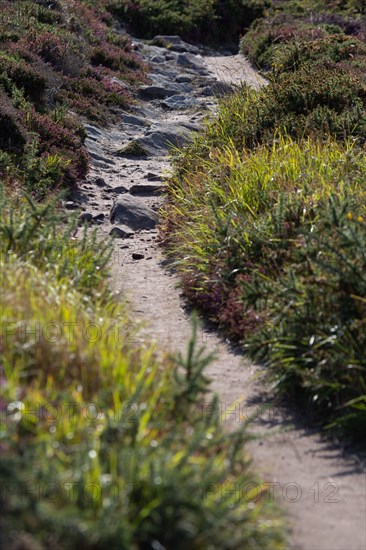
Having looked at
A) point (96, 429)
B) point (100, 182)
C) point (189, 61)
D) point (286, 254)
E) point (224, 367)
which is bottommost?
point (189, 61)

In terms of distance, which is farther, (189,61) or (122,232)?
(189,61)

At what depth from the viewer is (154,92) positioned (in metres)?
20.3

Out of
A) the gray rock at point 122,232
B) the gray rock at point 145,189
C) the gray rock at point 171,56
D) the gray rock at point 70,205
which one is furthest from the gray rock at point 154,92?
the gray rock at point 122,232

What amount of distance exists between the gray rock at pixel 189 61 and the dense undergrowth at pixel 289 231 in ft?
33.6

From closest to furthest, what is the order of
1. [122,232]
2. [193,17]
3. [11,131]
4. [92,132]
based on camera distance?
1. [122,232]
2. [11,131]
3. [92,132]
4. [193,17]

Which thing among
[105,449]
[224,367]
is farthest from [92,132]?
[105,449]

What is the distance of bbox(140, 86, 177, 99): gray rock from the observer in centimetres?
2012

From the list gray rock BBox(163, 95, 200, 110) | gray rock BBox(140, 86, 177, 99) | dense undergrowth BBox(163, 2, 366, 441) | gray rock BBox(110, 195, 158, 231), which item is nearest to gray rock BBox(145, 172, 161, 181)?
dense undergrowth BBox(163, 2, 366, 441)

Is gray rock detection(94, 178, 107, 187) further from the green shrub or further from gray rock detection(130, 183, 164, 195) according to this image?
the green shrub

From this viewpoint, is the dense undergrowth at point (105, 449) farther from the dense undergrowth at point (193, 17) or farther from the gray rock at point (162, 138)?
the dense undergrowth at point (193, 17)

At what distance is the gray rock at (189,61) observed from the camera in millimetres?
24859

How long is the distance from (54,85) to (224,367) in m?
10.2

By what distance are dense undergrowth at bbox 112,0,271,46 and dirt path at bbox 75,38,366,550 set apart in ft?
42.3

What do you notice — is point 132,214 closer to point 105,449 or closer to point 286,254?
point 286,254
